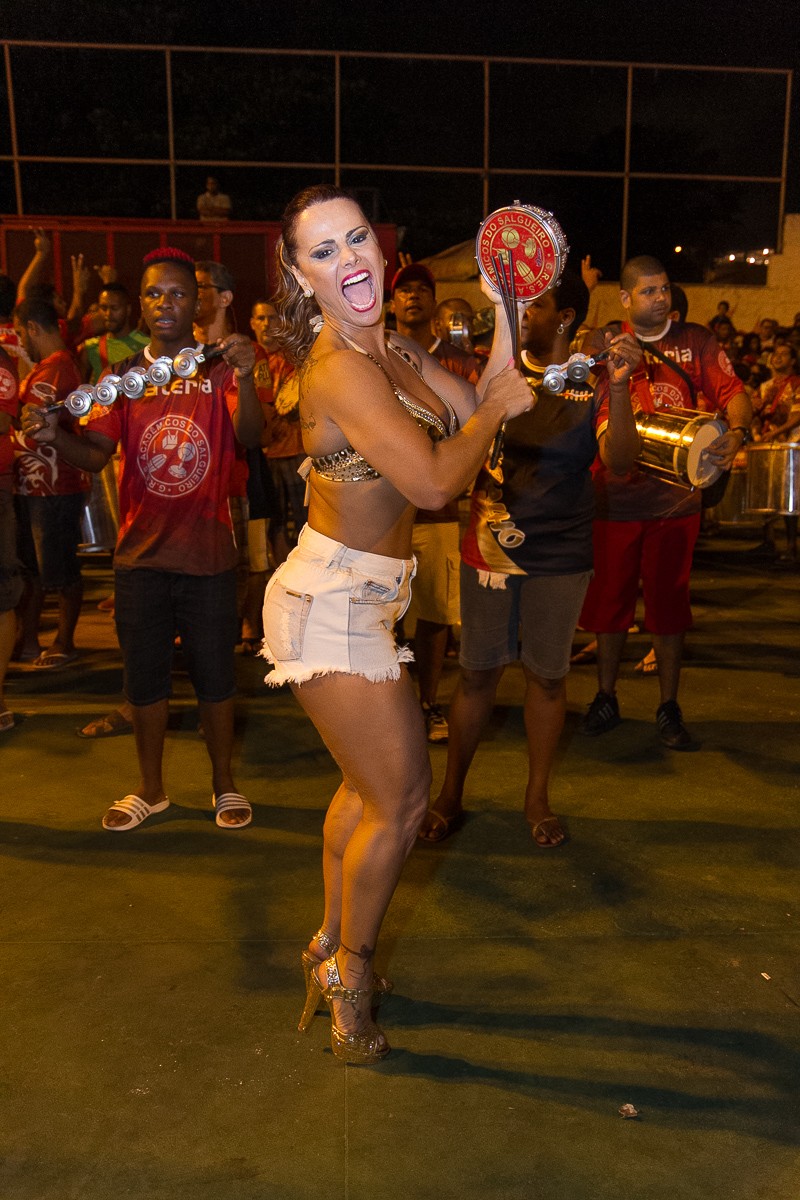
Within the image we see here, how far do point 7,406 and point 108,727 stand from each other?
156 centimetres

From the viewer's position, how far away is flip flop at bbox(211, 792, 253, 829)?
4.29m

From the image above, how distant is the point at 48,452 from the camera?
6.39 metres

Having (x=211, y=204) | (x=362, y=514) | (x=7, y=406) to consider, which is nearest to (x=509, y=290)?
(x=362, y=514)

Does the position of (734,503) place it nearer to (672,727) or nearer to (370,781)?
(672,727)

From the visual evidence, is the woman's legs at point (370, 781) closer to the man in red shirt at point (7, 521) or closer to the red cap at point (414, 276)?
the man in red shirt at point (7, 521)

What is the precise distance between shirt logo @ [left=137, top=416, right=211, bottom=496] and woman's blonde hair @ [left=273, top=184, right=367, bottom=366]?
1.28 metres

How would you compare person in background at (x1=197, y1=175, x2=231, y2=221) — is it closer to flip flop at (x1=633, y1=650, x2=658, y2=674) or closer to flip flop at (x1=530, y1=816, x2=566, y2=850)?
flip flop at (x1=633, y1=650, x2=658, y2=674)

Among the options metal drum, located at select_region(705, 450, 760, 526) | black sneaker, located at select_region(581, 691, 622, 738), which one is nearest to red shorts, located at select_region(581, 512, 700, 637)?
black sneaker, located at select_region(581, 691, 622, 738)

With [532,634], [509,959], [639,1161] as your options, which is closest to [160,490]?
[532,634]

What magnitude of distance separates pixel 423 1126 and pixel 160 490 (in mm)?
2412

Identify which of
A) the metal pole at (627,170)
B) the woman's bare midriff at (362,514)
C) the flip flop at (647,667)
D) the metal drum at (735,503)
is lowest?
the flip flop at (647,667)

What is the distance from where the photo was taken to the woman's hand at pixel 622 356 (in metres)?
3.37

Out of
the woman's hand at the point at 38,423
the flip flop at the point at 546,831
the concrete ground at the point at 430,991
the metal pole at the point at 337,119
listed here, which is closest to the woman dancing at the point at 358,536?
the concrete ground at the point at 430,991

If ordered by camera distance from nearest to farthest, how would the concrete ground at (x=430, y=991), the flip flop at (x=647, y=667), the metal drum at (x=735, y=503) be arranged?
1. the concrete ground at (x=430, y=991)
2. the flip flop at (x=647, y=667)
3. the metal drum at (x=735, y=503)
